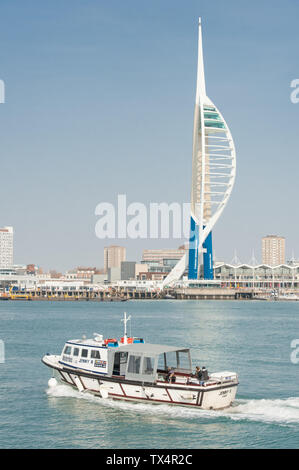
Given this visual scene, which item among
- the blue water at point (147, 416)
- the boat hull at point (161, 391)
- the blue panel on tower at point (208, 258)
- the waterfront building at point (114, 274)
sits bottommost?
the blue water at point (147, 416)

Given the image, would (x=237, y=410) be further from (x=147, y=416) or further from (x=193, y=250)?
(x=193, y=250)

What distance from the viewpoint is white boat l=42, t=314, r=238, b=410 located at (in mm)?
16062

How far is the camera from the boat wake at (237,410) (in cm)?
1586

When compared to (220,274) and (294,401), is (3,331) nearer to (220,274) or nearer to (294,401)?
(294,401)

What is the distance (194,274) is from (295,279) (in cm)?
3745

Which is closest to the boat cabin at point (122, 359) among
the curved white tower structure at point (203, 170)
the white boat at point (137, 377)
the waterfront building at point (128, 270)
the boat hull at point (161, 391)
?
the white boat at point (137, 377)

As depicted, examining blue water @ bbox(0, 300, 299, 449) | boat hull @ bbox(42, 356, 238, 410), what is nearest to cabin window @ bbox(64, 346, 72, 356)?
boat hull @ bbox(42, 356, 238, 410)

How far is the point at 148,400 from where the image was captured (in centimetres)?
1662

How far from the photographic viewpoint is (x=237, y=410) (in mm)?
16453

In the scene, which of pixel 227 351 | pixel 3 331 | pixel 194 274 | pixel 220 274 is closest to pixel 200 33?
pixel 194 274

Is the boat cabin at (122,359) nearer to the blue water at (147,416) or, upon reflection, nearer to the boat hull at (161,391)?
the boat hull at (161,391)

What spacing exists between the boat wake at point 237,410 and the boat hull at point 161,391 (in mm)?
137

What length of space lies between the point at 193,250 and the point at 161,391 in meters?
80.9

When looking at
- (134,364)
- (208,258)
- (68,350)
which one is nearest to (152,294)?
(208,258)
